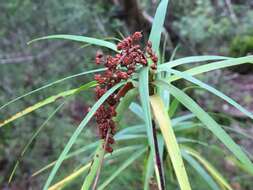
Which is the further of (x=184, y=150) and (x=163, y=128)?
(x=184, y=150)

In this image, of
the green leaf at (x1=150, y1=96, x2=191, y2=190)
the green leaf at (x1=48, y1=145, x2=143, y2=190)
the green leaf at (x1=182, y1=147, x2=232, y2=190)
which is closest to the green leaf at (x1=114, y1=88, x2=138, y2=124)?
the green leaf at (x1=150, y1=96, x2=191, y2=190)

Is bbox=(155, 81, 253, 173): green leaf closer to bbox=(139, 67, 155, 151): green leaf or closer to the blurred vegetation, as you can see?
bbox=(139, 67, 155, 151): green leaf

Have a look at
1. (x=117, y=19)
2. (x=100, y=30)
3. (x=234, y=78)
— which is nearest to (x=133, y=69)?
(x=100, y=30)

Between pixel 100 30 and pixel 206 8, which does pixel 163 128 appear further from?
pixel 206 8

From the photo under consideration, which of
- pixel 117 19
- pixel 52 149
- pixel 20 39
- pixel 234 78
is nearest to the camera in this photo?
pixel 20 39

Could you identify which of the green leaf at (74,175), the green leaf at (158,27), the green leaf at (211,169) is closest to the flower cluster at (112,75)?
the green leaf at (158,27)

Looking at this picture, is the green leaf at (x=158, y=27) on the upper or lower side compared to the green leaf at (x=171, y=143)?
upper

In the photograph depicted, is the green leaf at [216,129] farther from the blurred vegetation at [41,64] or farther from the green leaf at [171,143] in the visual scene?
the blurred vegetation at [41,64]

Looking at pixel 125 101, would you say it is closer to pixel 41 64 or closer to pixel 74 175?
pixel 74 175

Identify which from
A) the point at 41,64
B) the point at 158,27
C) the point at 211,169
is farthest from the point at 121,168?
the point at 41,64
